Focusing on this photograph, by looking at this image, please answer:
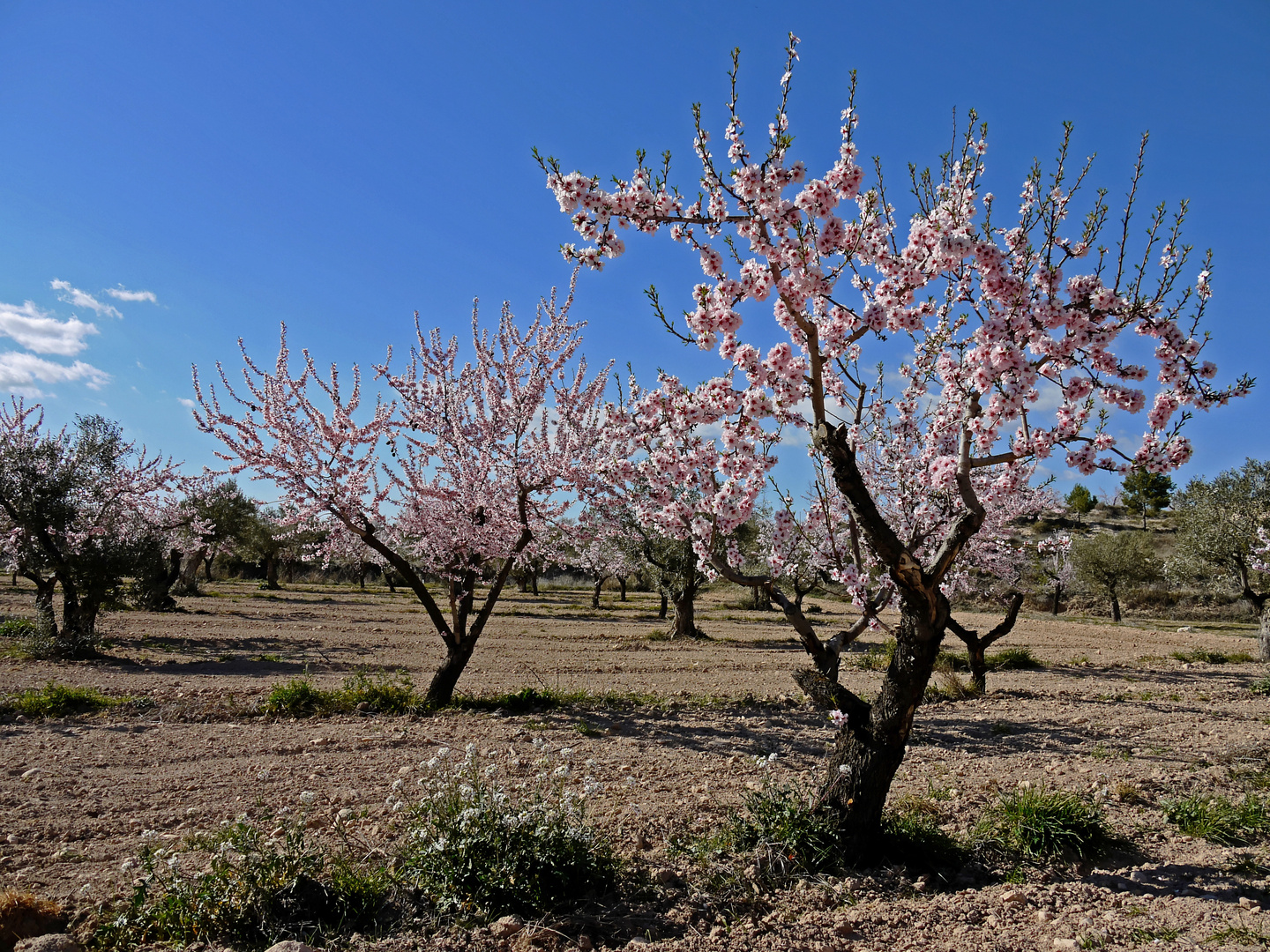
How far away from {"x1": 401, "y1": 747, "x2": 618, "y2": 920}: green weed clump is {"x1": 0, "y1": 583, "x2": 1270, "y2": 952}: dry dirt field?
0.21 m

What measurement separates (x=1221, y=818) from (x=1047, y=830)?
5.18 feet

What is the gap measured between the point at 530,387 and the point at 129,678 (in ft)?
29.9

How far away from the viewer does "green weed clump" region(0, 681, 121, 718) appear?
31.0 ft

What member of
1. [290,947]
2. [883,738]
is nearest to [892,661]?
[883,738]

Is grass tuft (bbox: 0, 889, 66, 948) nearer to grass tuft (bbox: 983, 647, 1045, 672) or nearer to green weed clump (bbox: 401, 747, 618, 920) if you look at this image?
green weed clump (bbox: 401, 747, 618, 920)

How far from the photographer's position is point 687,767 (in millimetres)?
7242

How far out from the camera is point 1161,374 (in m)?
5.29

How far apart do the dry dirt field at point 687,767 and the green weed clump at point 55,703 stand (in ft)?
1.18

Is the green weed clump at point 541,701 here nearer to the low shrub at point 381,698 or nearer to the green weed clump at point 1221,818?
the low shrub at point 381,698

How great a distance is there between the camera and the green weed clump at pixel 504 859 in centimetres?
390

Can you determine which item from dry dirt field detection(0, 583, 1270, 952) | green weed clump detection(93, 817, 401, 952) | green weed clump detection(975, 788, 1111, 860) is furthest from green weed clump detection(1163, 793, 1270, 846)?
green weed clump detection(93, 817, 401, 952)

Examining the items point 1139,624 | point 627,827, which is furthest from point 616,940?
point 1139,624

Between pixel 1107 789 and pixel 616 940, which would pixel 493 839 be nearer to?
pixel 616 940

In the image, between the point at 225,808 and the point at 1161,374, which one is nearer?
the point at 1161,374
